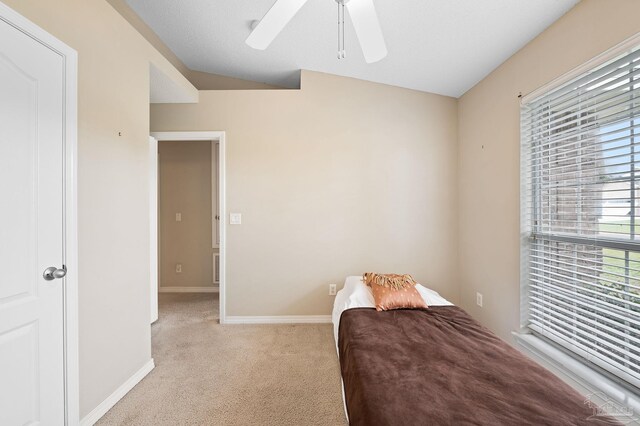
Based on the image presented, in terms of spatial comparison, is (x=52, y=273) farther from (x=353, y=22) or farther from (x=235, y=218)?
(x=353, y=22)

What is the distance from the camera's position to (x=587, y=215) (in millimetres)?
1598

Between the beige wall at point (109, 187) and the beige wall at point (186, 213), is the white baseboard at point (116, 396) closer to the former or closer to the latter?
the beige wall at point (109, 187)

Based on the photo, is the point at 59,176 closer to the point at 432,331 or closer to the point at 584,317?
the point at 432,331

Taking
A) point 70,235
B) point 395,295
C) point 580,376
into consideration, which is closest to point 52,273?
point 70,235

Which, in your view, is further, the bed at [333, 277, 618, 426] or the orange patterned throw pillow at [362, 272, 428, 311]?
the orange patterned throw pillow at [362, 272, 428, 311]

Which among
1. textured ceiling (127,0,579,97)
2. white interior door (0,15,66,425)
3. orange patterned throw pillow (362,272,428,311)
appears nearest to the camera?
white interior door (0,15,66,425)

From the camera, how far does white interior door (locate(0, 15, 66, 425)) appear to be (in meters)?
1.15

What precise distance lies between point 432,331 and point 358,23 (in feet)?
5.99

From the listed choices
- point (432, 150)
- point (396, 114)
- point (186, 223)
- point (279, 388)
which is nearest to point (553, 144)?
point (432, 150)

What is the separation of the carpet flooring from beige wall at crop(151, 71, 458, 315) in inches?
15.3

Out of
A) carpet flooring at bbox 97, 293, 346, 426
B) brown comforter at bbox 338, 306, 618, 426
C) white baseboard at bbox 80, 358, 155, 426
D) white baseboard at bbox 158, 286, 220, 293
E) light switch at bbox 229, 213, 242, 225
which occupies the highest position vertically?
light switch at bbox 229, 213, 242, 225

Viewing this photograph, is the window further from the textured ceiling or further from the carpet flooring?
the carpet flooring

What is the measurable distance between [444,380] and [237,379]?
1433 millimetres

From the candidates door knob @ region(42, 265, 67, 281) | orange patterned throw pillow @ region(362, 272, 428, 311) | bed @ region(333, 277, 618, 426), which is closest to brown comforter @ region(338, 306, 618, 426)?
bed @ region(333, 277, 618, 426)
